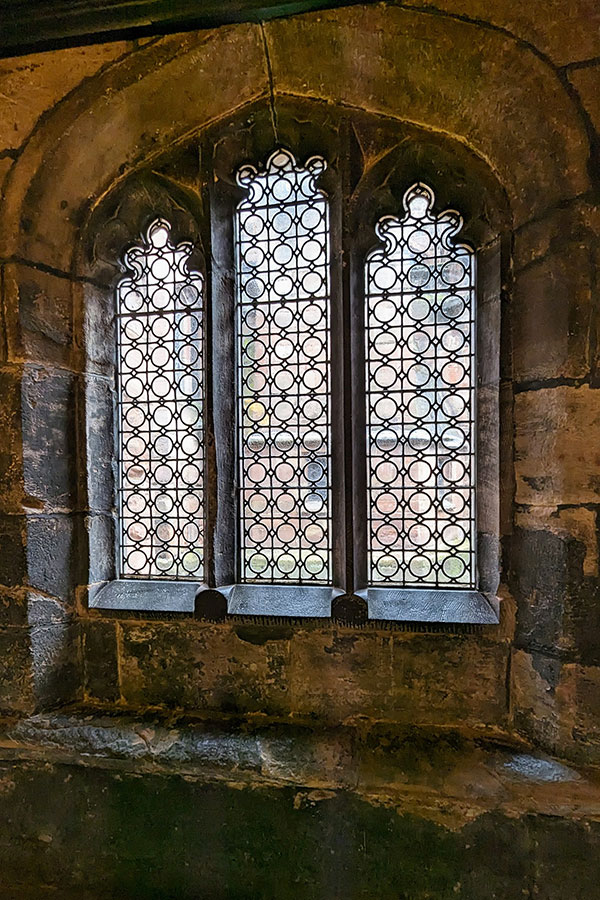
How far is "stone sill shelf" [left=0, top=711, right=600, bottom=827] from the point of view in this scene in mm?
1438

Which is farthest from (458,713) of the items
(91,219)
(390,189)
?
(91,219)

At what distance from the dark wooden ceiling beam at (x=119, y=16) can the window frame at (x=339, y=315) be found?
616 mm

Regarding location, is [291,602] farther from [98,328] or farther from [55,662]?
[98,328]

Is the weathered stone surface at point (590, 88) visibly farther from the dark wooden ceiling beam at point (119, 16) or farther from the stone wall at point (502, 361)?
the dark wooden ceiling beam at point (119, 16)

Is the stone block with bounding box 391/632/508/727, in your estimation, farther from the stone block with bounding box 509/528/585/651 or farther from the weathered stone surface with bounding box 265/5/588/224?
the weathered stone surface with bounding box 265/5/588/224

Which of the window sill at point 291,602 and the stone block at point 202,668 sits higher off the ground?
the window sill at point 291,602

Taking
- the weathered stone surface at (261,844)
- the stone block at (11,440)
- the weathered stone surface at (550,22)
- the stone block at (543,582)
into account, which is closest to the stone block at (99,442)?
the stone block at (11,440)

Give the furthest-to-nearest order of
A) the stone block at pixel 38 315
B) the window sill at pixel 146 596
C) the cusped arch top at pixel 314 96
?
the window sill at pixel 146 596
the stone block at pixel 38 315
the cusped arch top at pixel 314 96

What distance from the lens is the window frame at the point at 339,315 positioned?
5.75 feet

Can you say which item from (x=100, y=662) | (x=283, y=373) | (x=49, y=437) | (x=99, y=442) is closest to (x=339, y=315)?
(x=283, y=373)

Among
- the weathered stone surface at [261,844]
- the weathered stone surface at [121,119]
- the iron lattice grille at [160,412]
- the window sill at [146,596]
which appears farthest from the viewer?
the iron lattice grille at [160,412]

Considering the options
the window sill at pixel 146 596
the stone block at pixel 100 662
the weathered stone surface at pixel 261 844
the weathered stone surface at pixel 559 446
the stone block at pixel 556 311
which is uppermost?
the stone block at pixel 556 311

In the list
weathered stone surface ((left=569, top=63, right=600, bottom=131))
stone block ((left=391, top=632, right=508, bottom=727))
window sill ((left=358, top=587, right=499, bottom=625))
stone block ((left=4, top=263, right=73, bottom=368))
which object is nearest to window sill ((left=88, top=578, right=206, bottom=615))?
window sill ((left=358, top=587, right=499, bottom=625))

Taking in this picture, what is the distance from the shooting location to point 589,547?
1493 millimetres
